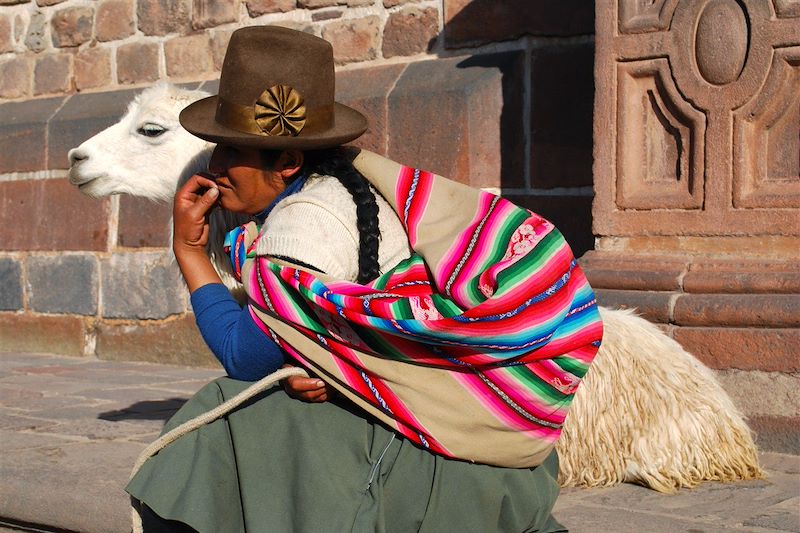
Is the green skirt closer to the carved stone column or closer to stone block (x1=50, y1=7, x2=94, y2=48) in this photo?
the carved stone column

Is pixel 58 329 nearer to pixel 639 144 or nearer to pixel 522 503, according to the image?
pixel 639 144

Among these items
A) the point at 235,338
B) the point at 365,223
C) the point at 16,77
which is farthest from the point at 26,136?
the point at 365,223

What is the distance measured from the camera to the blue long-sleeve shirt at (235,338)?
8.45ft

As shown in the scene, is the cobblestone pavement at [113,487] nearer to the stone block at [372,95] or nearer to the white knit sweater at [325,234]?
the white knit sweater at [325,234]

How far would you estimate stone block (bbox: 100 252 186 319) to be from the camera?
7160mm

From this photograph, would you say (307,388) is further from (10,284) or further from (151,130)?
(10,284)

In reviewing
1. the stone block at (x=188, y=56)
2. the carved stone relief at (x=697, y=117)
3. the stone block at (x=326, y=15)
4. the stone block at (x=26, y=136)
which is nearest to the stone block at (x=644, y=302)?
the carved stone relief at (x=697, y=117)

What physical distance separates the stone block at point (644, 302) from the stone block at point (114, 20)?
13.9ft

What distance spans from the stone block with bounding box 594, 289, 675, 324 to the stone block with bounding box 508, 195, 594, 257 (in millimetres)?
1020

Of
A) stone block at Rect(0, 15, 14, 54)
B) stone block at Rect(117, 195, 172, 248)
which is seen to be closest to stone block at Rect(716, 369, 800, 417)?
stone block at Rect(117, 195, 172, 248)

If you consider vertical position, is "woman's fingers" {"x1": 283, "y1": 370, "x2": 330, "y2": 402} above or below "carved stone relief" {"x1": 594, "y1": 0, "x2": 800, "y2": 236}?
below

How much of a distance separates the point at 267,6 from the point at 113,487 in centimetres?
397

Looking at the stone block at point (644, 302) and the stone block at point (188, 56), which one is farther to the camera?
the stone block at point (188, 56)

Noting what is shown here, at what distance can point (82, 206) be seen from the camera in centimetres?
759
